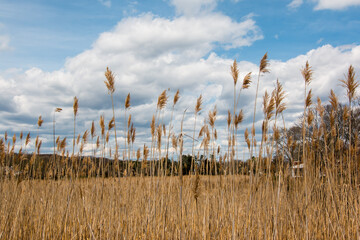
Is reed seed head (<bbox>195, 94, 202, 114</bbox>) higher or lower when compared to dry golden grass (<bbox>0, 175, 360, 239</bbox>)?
higher

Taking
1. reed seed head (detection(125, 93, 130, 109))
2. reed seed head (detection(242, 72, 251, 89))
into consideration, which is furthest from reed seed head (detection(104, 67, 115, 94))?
reed seed head (detection(242, 72, 251, 89))

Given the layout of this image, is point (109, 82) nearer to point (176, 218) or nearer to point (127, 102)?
point (127, 102)

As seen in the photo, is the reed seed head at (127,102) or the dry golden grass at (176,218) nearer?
the dry golden grass at (176,218)

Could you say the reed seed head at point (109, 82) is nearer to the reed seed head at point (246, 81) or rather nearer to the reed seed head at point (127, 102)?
the reed seed head at point (127, 102)

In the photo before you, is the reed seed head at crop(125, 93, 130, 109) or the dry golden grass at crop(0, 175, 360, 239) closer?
the dry golden grass at crop(0, 175, 360, 239)

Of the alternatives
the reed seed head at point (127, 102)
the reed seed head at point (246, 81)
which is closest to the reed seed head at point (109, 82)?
the reed seed head at point (127, 102)

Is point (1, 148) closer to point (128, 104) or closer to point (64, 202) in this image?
point (64, 202)

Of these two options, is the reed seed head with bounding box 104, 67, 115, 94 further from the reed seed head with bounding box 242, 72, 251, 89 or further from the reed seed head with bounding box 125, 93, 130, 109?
the reed seed head with bounding box 242, 72, 251, 89

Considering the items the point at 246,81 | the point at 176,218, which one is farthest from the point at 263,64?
the point at 176,218

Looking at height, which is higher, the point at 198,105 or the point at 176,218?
the point at 198,105

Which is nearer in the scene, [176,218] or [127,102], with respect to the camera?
[127,102]

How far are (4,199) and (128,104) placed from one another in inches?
107

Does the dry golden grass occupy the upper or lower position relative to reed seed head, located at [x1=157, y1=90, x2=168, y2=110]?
lower

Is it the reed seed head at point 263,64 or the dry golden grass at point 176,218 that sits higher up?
the reed seed head at point 263,64
